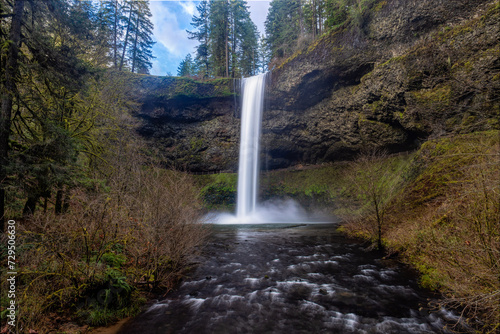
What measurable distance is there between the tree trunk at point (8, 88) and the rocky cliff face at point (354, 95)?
43.9 feet

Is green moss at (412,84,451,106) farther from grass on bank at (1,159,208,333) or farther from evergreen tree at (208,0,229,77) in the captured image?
evergreen tree at (208,0,229,77)

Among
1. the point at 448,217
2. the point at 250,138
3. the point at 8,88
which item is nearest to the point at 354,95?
the point at 250,138

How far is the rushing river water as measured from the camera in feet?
14.8

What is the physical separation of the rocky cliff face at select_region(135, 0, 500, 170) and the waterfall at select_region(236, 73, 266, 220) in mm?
1455

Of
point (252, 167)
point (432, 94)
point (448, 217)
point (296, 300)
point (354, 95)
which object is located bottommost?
point (296, 300)

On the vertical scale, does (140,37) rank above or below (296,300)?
above

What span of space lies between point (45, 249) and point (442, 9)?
26.4m

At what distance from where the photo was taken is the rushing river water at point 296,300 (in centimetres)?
450

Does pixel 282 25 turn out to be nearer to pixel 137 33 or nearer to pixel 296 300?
pixel 137 33

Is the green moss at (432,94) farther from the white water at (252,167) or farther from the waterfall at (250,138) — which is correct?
the waterfall at (250,138)

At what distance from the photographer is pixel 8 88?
5.48m

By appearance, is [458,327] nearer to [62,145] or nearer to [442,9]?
[62,145]

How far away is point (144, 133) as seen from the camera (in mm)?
33875

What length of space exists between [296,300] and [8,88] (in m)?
8.66
